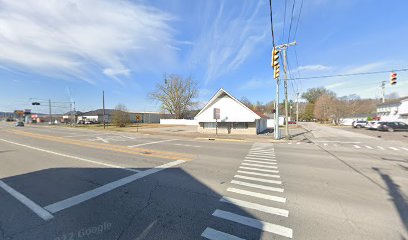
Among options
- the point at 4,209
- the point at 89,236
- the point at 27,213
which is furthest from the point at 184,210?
the point at 4,209

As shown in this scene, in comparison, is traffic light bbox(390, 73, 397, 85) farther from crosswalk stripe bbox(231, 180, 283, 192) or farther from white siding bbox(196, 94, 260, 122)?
crosswalk stripe bbox(231, 180, 283, 192)

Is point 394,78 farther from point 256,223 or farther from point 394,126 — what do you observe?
point 256,223

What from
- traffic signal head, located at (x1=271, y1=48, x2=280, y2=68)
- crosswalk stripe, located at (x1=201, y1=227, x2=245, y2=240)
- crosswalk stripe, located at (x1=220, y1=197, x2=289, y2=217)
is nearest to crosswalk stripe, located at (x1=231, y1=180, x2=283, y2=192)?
crosswalk stripe, located at (x1=220, y1=197, x2=289, y2=217)

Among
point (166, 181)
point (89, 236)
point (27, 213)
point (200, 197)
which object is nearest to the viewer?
point (89, 236)

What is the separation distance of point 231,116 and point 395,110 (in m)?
51.1

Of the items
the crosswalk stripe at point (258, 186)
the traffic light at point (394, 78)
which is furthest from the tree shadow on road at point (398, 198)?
the traffic light at point (394, 78)

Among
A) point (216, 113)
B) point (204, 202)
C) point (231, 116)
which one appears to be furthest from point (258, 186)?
point (231, 116)

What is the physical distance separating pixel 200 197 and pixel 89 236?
2510 millimetres

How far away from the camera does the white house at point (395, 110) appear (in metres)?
42.8

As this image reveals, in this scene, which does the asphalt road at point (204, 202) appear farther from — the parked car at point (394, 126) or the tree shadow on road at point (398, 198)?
the parked car at point (394, 126)

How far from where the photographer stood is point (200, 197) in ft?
15.7

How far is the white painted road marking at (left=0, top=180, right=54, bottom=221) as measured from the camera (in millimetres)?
3972

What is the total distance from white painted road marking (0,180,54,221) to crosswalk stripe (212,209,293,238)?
371 centimetres

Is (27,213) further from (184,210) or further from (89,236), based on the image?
(184,210)
